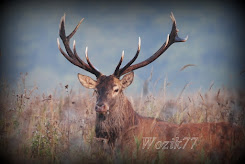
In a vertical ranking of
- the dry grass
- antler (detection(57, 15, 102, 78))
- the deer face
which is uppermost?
antler (detection(57, 15, 102, 78))

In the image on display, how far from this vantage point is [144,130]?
4598mm

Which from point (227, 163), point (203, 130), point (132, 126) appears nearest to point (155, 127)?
point (132, 126)

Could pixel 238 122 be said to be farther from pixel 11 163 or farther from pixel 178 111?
pixel 11 163

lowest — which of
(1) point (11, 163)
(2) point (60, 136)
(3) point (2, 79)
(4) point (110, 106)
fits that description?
(1) point (11, 163)

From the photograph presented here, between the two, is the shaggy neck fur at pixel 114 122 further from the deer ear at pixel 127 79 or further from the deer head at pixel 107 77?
the deer ear at pixel 127 79

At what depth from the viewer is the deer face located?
14.1 feet

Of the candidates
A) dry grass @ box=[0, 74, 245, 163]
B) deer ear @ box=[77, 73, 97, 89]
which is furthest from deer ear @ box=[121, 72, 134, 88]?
dry grass @ box=[0, 74, 245, 163]

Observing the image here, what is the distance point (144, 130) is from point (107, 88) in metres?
0.89

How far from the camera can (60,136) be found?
16.1 ft

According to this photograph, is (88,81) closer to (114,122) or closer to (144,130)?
(114,122)

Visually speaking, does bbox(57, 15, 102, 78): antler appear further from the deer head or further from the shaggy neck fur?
the shaggy neck fur

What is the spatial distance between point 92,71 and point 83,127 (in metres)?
1.26

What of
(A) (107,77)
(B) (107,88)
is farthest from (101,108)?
(A) (107,77)

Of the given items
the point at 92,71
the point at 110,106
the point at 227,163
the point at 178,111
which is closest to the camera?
the point at 227,163
